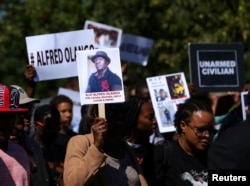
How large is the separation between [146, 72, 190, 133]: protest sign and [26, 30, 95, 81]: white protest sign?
1.41 m

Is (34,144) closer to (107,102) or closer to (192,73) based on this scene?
(107,102)

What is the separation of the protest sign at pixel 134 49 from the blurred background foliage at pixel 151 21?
10.1 ft

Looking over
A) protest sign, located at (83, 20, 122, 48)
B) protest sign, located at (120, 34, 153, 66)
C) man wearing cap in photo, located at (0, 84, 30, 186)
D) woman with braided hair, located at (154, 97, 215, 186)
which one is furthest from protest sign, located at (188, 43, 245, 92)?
man wearing cap in photo, located at (0, 84, 30, 186)

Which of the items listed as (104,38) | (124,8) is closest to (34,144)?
(104,38)

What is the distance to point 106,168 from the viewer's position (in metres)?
5.31

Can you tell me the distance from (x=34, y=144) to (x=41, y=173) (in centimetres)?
32

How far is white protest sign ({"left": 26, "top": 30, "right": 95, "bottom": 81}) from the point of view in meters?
7.38

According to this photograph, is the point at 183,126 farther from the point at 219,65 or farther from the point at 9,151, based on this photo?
the point at 219,65

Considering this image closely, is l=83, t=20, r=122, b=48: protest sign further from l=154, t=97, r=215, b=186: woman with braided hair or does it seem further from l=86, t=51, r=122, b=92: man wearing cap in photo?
l=86, t=51, r=122, b=92: man wearing cap in photo

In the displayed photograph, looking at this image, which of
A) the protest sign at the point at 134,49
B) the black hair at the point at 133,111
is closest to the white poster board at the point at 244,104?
the black hair at the point at 133,111

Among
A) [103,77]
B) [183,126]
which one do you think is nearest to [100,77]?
[103,77]

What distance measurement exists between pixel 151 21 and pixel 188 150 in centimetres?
1107

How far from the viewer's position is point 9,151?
16.8 ft

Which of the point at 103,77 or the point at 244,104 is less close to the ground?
the point at 103,77
